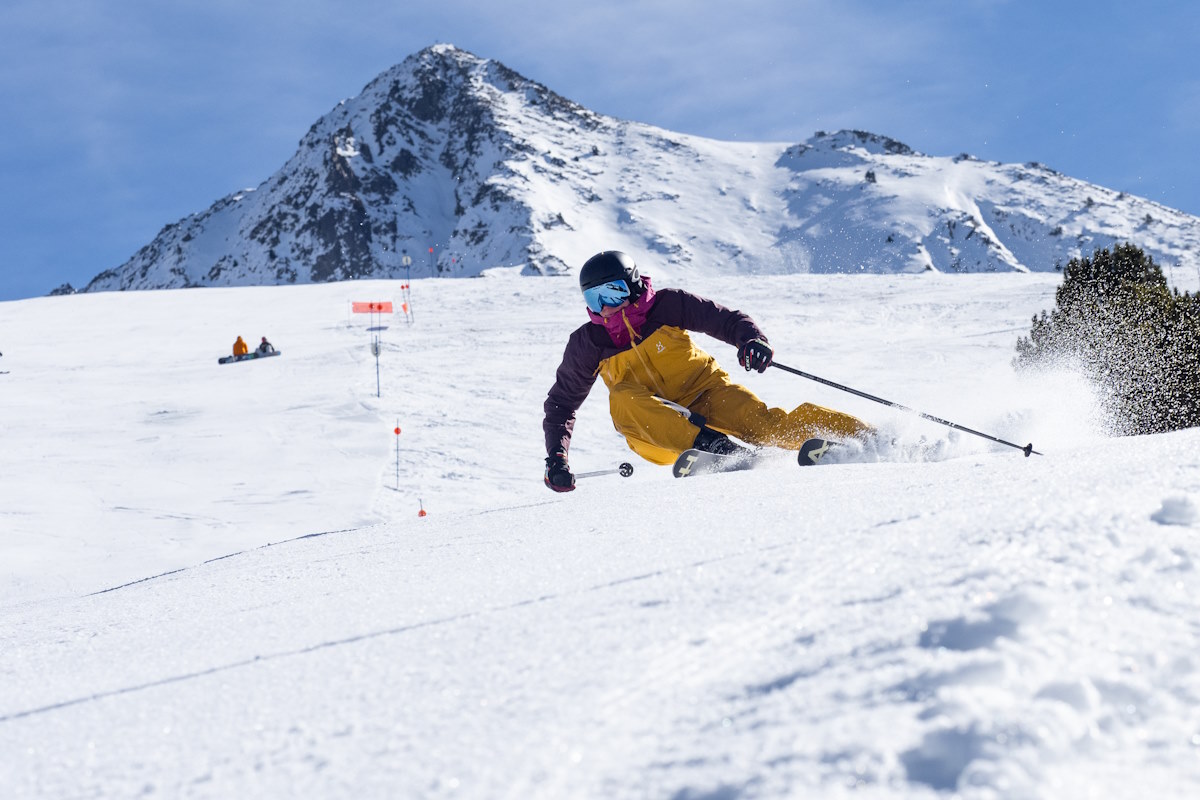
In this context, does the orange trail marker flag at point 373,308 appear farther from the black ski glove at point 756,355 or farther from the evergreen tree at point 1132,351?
the black ski glove at point 756,355

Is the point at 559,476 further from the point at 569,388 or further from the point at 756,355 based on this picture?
the point at 756,355

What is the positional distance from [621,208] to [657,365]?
129592 mm

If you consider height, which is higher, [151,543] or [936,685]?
[936,685]

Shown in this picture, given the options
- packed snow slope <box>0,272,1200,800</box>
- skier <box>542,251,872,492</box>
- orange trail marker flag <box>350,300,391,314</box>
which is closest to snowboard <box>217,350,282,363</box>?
orange trail marker flag <box>350,300,391,314</box>

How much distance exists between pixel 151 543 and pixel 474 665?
788 centimetres

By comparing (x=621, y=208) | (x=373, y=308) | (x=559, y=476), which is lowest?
(x=559, y=476)

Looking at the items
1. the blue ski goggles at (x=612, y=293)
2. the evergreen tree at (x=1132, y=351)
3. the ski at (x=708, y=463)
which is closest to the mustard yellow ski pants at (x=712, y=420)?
the ski at (x=708, y=463)

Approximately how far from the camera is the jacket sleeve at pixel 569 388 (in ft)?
19.6

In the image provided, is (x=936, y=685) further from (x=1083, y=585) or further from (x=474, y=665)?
(x=474, y=665)

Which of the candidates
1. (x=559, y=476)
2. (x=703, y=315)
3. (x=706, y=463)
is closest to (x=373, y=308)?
(x=559, y=476)

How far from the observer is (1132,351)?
9.91 meters

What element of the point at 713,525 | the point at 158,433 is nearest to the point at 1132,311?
the point at 713,525

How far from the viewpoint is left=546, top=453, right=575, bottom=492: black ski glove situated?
5.83m

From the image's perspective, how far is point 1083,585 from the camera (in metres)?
1.41
